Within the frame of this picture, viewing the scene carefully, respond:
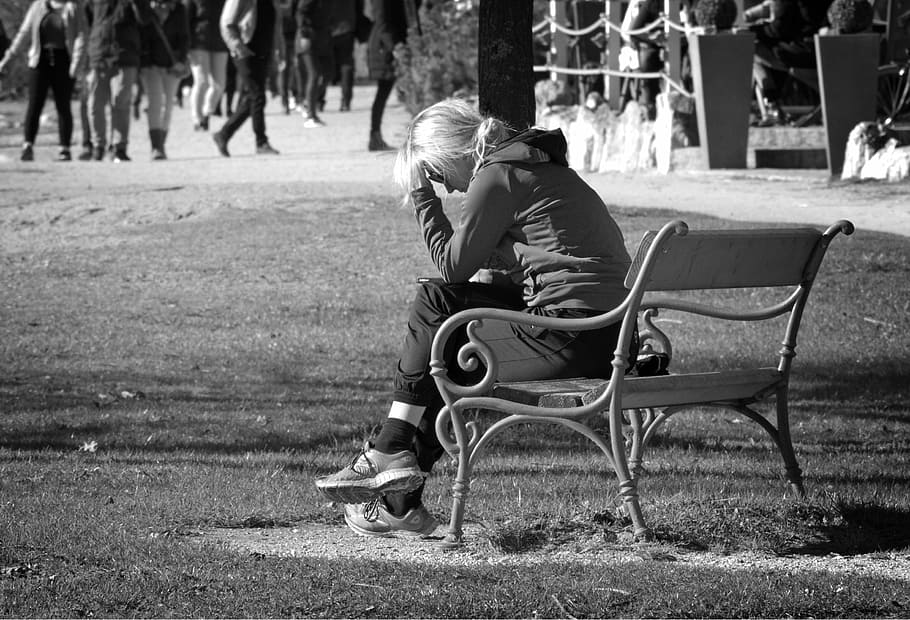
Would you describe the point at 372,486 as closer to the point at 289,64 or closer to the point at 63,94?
the point at 63,94

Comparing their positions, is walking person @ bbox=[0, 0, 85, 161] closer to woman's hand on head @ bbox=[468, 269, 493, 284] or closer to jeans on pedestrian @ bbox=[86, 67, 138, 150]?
jeans on pedestrian @ bbox=[86, 67, 138, 150]

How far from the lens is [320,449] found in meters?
6.09

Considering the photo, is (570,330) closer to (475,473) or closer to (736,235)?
(736,235)

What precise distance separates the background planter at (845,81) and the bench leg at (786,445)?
27.7ft

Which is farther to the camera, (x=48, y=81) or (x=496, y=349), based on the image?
(x=48, y=81)

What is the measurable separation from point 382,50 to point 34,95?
445 cm

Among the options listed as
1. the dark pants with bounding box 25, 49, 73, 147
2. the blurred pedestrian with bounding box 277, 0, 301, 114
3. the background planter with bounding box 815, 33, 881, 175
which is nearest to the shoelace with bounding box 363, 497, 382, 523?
the background planter with bounding box 815, 33, 881, 175

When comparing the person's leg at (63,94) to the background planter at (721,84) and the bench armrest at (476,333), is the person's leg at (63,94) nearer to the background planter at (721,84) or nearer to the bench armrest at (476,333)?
the background planter at (721,84)

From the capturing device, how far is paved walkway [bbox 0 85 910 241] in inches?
426

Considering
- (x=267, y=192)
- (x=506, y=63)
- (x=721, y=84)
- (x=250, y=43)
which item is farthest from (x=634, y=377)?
(x=250, y=43)

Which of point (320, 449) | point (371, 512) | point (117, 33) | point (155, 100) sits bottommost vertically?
point (320, 449)

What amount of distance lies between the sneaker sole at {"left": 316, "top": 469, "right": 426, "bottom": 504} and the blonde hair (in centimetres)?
101

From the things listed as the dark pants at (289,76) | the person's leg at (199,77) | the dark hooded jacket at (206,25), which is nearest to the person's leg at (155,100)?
the dark hooded jacket at (206,25)

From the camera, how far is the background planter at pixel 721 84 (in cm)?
1341
